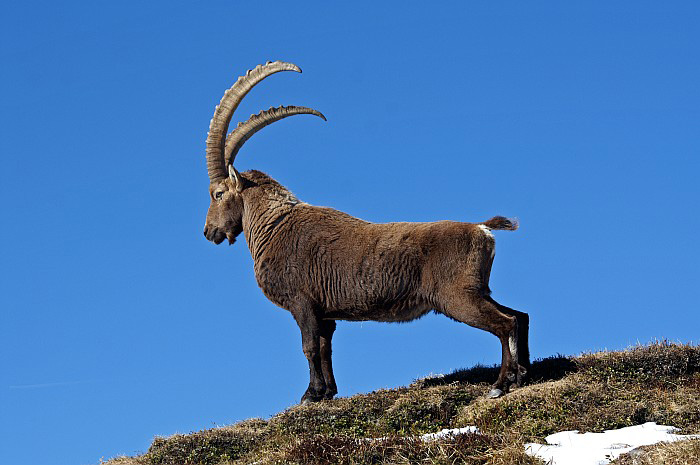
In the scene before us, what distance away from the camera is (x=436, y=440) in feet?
33.8

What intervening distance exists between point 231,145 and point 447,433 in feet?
22.4

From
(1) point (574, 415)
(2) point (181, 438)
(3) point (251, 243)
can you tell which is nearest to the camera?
(1) point (574, 415)

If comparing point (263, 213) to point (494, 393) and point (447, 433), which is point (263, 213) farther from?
point (447, 433)

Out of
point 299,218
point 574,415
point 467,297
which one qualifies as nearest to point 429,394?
point 467,297

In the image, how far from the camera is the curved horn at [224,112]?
14.9 m

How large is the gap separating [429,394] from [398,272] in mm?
1855

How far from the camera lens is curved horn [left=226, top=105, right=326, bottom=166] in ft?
49.6

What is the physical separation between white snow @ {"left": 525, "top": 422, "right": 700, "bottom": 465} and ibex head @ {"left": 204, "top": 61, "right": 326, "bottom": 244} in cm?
713

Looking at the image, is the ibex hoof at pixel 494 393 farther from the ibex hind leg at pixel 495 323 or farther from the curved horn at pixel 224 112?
the curved horn at pixel 224 112

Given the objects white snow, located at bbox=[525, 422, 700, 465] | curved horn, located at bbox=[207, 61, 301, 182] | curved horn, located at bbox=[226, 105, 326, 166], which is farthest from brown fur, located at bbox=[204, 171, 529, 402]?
white snow, located at bbox=[525, 422, 700, 465]

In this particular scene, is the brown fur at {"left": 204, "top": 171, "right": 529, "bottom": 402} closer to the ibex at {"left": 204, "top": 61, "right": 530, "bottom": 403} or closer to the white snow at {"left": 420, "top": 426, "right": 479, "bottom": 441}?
the ibex at {"left": 204, "top": 61, "right": 530, "bottom": 403}

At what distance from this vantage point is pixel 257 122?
15133mm

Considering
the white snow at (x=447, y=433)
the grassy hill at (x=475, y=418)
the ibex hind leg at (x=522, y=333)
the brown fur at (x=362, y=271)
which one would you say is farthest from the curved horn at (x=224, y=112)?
the white snow at (x=447, y=433)

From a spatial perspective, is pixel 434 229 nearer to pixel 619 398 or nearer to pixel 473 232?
pixel 473 232
